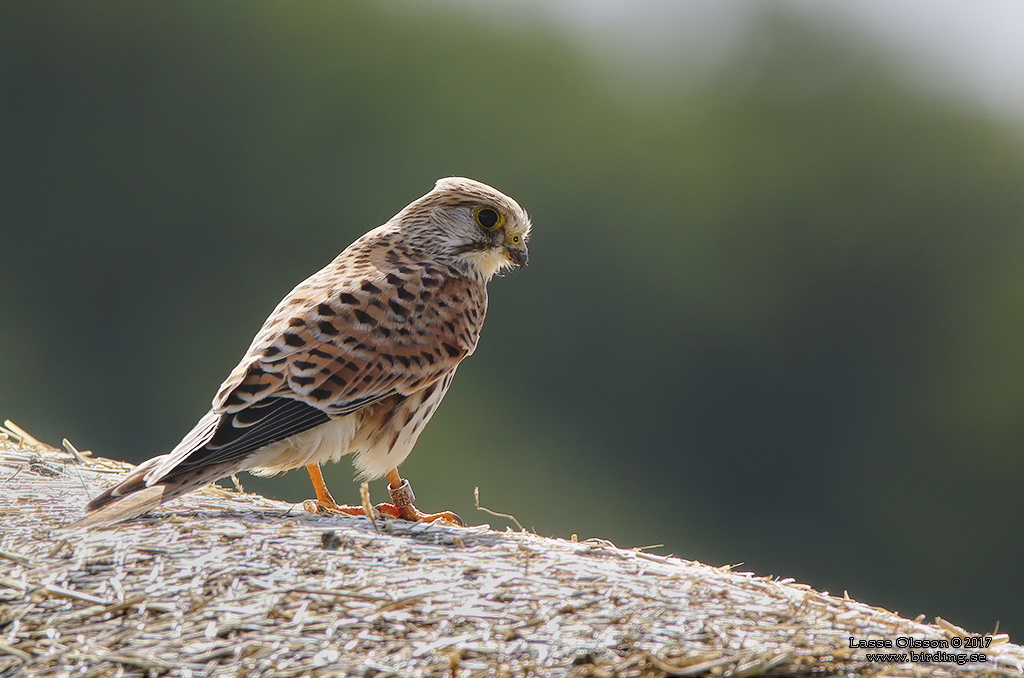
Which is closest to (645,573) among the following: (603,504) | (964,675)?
(964,675)

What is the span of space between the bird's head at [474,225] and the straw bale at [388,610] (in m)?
1.61

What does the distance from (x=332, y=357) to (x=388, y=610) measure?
120 cm

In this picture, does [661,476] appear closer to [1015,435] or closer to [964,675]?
[1015,435]

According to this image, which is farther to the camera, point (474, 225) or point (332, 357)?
point (474, 225)

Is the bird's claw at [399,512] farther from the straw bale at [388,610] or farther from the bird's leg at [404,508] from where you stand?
the straw bale at [388,610]

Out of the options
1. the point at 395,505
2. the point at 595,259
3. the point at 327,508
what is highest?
the point at 595,259

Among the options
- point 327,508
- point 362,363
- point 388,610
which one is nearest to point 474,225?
point 362,363

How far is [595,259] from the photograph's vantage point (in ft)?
80.0

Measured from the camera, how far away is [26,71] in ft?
82.9

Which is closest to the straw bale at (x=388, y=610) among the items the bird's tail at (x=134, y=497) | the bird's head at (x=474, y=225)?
the bird's tail at (x=134, y=497)

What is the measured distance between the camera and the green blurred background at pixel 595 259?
21375 millimetres

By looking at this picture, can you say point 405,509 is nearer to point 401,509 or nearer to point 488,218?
point 401,509

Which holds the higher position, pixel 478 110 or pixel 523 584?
pixel 478 110

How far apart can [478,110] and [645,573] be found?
78.2 ft
